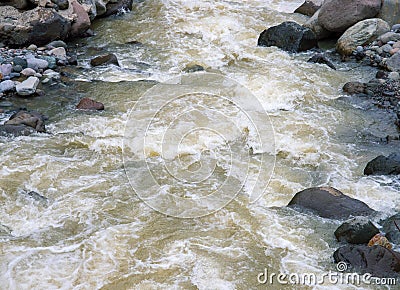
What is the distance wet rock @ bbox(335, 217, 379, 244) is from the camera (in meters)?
4.97

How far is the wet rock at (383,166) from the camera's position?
6289 millimetres

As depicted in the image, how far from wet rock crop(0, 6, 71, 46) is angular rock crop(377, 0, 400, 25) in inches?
271

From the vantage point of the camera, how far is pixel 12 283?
4.45m

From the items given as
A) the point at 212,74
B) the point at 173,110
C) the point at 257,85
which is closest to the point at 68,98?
the point at 173,110

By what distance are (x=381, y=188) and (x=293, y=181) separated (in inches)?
41.7

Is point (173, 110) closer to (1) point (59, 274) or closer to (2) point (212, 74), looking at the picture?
(2) point (212, 74)

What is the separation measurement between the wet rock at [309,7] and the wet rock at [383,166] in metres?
6.87

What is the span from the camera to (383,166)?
6336 millimetres

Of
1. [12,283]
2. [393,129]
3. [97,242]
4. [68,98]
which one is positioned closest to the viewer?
[12,283]

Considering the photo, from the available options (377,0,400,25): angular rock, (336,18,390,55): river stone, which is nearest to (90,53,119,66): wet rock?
(336,18,390,55): river stone

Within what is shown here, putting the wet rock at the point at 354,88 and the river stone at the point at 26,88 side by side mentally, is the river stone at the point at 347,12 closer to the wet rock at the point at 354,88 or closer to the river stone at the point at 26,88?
the wet rock at the point at 354,88

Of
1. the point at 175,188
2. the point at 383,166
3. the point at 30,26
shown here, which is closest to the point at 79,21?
the point at 30,26

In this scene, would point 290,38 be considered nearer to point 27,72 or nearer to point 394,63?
point 394,63

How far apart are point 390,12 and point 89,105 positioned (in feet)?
22.7
